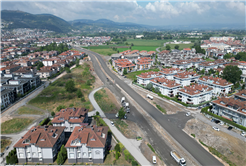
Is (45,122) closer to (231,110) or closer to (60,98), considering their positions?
(60,98)

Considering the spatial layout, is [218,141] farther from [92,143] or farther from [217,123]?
[92,143]

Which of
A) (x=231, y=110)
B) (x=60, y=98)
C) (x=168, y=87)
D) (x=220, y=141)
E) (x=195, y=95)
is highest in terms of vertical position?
(x=168, y=87)

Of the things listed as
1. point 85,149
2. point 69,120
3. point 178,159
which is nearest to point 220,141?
point 178,159

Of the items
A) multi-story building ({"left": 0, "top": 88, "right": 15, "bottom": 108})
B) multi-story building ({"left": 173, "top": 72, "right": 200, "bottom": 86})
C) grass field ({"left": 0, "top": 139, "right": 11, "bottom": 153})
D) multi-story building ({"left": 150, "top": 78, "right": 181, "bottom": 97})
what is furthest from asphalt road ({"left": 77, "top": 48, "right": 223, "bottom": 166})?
multi-story building ({"left": 0, "top": 88, "right": 15, "bottom": 108})

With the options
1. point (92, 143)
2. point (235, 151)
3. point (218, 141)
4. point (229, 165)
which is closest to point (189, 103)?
point (218, 141)

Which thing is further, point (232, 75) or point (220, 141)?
point (232, 75)

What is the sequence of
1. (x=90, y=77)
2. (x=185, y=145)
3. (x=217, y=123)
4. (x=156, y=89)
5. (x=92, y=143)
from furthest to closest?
1. (x=90, y=77)
2. (x=156, y=89)
3. (x=217, y=123)
4. (x=185, y=145)
5. (x=92, y=143)

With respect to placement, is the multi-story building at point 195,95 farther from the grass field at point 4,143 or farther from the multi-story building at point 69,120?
the grass field at point 4,143
